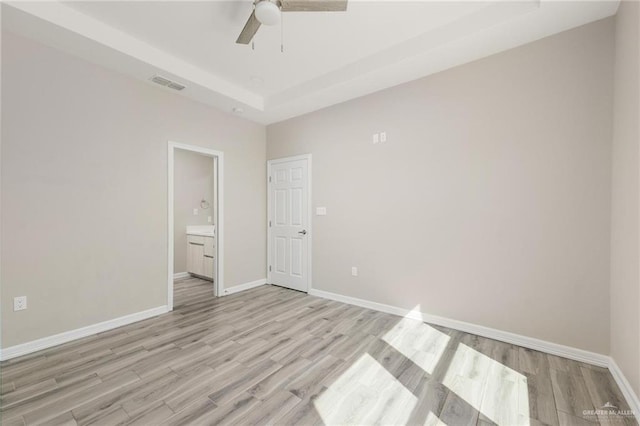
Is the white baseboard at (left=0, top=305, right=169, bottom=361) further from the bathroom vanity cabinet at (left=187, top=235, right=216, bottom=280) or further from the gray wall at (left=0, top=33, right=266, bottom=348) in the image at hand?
the bathroom vanity cabinet at (left=187, top=235, right=216, bottom=280)

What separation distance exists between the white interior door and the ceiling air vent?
5.96ft

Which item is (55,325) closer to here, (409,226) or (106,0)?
(106,0)

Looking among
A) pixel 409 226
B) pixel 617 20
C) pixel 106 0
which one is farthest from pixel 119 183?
pixel 617 20

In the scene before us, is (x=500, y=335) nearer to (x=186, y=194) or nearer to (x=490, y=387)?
(x=490, y=387)

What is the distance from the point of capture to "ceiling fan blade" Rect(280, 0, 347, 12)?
2012mm

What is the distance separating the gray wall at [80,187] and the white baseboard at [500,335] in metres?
2.91

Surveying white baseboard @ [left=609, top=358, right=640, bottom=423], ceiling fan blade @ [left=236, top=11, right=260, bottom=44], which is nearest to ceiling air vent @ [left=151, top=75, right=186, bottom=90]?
ceiling fan blade @ [left=236, top=11, right=260, bottom=44]

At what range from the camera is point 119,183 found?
3.19 m

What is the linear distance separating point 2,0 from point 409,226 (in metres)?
4.20

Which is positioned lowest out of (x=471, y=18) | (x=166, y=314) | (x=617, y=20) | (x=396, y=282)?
(x=166, y=314)

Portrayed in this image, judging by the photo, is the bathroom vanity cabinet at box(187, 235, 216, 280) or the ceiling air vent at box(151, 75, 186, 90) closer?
the ceiling air vent at box(151, 75, 186, 90)

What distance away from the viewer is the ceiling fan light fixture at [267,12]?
2062mm

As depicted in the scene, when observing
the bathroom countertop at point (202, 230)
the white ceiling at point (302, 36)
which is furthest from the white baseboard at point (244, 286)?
the white ceiling at point (302, 36)

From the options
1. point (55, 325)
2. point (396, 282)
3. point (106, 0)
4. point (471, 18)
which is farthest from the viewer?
point (396, 282)
